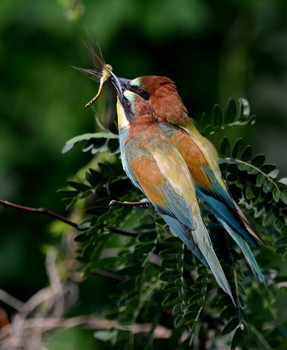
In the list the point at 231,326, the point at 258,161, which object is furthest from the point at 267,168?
the point at 231,326

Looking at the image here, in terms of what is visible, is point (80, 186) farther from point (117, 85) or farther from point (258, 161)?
point (258, 161)

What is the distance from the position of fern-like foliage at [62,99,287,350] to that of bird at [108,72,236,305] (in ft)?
0.30

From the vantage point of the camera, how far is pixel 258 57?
3859mm

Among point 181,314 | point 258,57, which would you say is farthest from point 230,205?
point 258,57

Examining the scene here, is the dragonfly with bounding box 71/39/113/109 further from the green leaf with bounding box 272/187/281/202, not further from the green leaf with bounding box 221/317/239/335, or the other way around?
the green leaf with bounding box 221/317/239/335

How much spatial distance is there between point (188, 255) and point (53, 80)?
2079 millimetres

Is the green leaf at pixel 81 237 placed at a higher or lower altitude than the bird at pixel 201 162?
lower

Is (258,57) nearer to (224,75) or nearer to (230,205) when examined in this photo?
(224,75)

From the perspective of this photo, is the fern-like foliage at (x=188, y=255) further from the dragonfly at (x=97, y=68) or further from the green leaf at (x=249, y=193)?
the dragonfly at (x=97, y=68)

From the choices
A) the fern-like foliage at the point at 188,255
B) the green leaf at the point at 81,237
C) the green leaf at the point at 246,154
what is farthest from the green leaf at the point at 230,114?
the green leaf at the point at 81,237

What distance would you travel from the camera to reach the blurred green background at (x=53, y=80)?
3271 mm

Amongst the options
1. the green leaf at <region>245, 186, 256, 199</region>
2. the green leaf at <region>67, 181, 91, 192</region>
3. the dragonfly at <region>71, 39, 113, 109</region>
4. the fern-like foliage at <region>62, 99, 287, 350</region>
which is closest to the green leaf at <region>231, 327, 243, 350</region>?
the fern-like foliage at <region>62, 99, 287, 350</region>

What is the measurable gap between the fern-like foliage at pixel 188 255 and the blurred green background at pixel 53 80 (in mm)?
1592

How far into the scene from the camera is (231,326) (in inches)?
53.0
